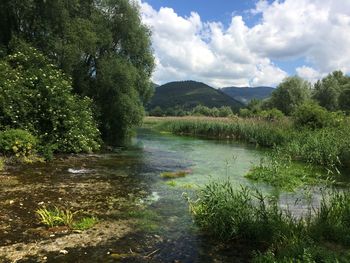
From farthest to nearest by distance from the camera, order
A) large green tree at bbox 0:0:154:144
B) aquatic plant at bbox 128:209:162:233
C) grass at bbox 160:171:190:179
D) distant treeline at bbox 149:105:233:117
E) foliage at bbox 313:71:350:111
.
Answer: distant treeline at bbox 149:105:233:117, foliage at bbox 313:71:350:111, large green tree at bbox 0:0:154:144, grass at bbox 160:171:190:179, aquatic plant at bbox 128:209:162:233

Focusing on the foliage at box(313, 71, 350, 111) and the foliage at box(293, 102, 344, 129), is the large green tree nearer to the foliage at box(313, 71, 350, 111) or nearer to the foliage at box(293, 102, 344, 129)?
the foliage at box(293, 102, 344, 129)

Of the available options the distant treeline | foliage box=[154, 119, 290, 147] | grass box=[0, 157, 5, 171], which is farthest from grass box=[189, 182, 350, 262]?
the distant treeline

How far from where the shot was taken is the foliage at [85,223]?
894cm

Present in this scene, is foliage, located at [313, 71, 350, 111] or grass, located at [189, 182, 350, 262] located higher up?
foliage, located at [313, 71, 350, 111]

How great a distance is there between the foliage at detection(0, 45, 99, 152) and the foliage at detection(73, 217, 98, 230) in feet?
37.2

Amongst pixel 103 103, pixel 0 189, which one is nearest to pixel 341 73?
pixel 103 103

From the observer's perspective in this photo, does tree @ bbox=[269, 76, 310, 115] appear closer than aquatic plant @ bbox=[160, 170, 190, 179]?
No

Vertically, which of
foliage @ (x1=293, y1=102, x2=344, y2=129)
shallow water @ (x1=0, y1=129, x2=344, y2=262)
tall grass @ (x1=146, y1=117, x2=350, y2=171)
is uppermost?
Answer: foliage @ (x1=293, y1=102, x2=344, y2=129)

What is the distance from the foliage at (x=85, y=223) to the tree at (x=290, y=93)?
223 feet

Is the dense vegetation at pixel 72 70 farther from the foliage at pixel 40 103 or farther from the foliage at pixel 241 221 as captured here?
the foliage at pixel 241 221

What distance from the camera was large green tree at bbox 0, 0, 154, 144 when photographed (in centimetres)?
2458

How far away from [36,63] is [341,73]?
8416cm

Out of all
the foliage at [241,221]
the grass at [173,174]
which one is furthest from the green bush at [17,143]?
the foliage at [241,221]

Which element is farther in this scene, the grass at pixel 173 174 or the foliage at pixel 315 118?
the foliage at pixel 315 118
